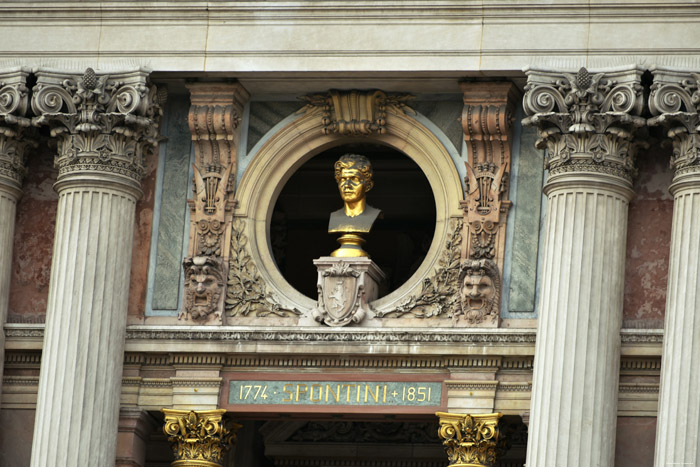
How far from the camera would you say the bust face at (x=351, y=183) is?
34.3 m

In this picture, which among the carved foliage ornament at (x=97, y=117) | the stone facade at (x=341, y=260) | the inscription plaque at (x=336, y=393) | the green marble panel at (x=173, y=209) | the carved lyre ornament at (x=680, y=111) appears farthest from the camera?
the green marble panel at (x=173, y=209)

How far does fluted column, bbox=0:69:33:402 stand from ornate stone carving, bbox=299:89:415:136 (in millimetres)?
4252

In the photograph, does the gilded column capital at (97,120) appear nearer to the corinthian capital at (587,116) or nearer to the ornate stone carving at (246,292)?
the ornate stone carving at (246,292)

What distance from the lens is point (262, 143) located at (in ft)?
113

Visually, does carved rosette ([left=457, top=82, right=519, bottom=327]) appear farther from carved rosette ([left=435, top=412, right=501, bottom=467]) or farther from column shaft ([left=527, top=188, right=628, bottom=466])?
carved rosette ([left=435, top=412, right=501, bottom=467])

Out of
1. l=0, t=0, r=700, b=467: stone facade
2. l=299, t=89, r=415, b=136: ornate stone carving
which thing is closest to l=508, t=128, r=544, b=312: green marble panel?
l=0, t=0, r=700, b=467: stone facade

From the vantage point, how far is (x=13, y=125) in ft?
111

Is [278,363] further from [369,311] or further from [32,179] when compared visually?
[32,179]

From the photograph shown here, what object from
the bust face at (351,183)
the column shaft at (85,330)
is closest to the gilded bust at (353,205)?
the bust face at (351,183)

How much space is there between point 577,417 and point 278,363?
4482 millimetres

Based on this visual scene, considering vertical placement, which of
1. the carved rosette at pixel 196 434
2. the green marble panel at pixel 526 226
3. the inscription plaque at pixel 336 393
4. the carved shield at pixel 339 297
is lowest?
the carved rosette at pixel 196 434

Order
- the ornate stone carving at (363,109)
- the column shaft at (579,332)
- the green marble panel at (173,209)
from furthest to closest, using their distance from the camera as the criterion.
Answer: the ornate stone carving at (363,109), the green marble panel at (173,209), the column shaft at (579,332)

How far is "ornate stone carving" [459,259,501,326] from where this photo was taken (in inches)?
1299

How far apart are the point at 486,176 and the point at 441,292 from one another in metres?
1.72
